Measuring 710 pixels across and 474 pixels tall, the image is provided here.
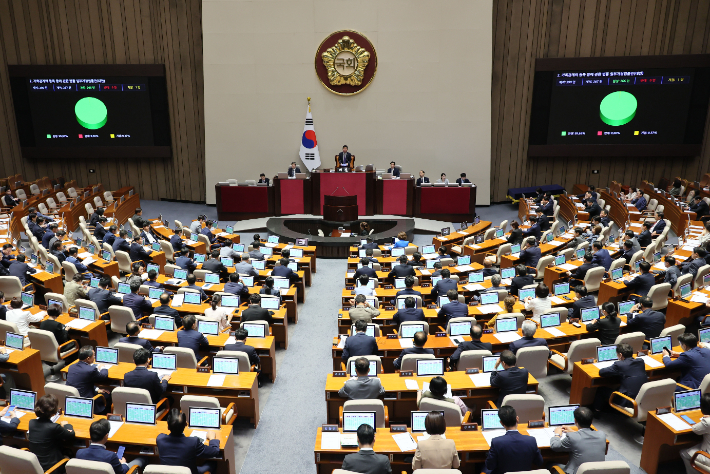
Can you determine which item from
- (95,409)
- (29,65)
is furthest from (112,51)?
(95,409)

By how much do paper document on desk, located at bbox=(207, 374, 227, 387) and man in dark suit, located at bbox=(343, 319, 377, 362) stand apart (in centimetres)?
164

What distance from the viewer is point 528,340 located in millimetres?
7316

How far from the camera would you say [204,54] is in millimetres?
19125

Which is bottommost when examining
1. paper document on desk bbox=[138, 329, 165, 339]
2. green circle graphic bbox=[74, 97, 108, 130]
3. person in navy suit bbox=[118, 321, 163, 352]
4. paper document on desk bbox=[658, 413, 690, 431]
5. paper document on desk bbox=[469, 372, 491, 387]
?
paper document on desk bbox=[138, 329, 165, 339]

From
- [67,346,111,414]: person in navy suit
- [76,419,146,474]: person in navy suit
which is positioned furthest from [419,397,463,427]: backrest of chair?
[67,346,111,414]: person in navy suit

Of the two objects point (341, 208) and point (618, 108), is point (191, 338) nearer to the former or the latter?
point (341, 208)

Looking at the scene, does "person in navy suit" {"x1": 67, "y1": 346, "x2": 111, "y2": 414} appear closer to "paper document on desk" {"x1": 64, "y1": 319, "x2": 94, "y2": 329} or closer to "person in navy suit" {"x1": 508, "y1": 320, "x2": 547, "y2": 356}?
"paper document on desk" {"x1": 64, "y1": 319, "x2": 94, "y2": 329}

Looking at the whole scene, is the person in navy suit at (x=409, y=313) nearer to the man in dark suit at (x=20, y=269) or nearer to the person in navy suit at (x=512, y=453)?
the person in navy suit at (x=512, y=453)

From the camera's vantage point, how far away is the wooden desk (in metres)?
6.48

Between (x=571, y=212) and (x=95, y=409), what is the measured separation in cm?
1485

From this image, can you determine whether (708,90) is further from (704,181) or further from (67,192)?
(67,192)

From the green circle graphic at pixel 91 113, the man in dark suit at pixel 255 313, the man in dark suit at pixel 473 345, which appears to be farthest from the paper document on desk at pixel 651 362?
the green circle graphic at pixel 91 113

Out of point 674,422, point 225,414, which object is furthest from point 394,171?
point 674,422

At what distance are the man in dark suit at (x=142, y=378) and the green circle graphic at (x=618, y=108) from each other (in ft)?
58.0
